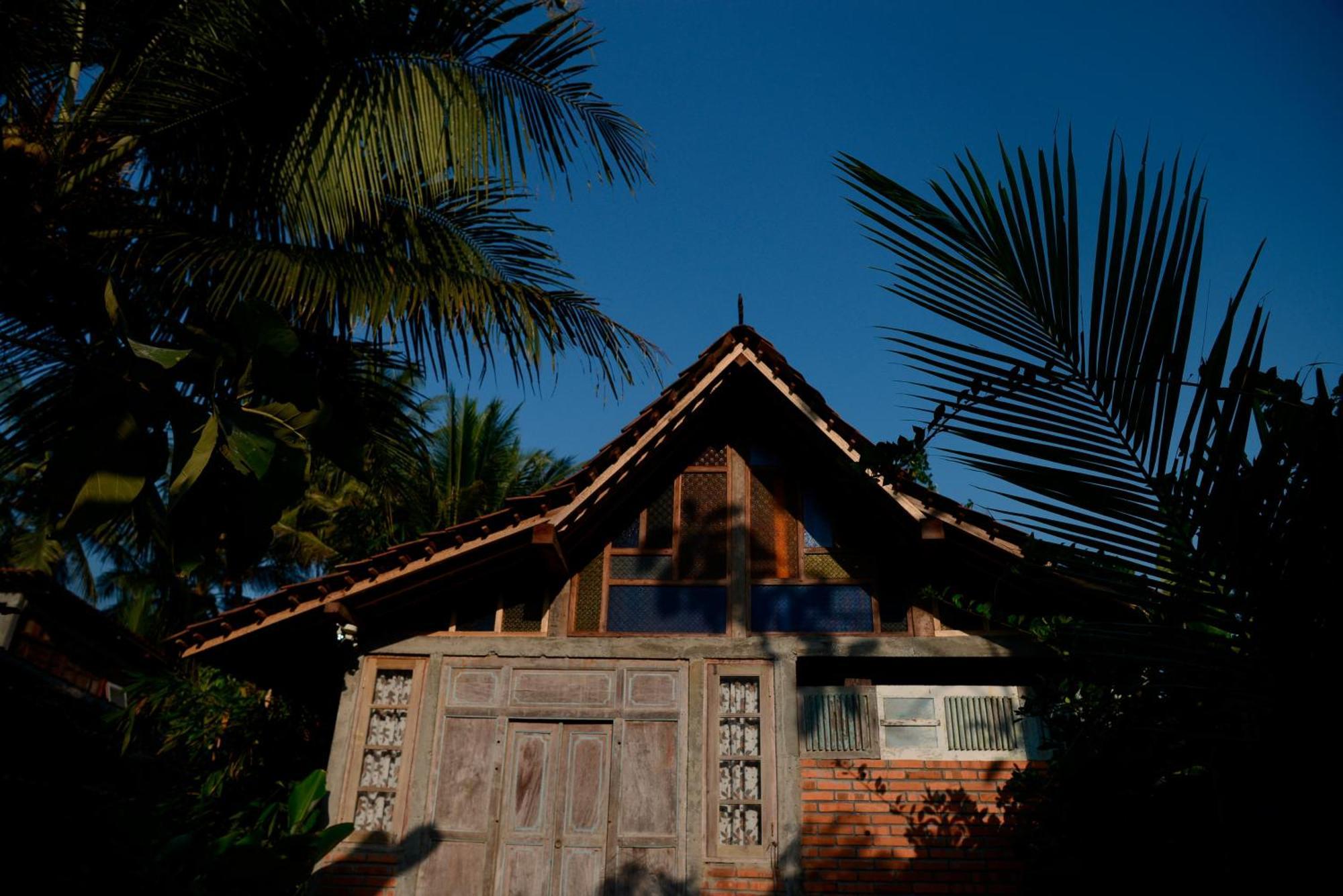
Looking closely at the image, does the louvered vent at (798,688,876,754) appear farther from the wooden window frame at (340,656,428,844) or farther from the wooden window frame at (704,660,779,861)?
the wooden window frame at (340,656,428,844)

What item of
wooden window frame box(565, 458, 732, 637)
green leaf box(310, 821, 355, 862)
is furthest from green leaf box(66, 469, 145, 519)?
wooden window frame box(565, 458, 732, 637)

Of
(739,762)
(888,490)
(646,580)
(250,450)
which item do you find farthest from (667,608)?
(250,450)

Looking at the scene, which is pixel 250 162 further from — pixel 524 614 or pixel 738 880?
pixel 738 880

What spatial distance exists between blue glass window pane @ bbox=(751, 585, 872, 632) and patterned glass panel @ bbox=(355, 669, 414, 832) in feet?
10.1

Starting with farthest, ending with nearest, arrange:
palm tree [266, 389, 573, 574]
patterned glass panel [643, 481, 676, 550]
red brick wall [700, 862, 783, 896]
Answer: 1. palm tree [266, 389, 573, 574]
2. patterned glass panel [643, 481, 676, 550]
3. red brick wall [700, 862, 783, 896]

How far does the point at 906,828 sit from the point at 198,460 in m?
6.50

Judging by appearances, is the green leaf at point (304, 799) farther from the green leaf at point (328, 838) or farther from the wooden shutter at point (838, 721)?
the wooden shutter at point (838, 721)

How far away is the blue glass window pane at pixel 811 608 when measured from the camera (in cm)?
824

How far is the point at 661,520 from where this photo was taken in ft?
29.0

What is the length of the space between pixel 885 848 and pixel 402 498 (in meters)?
5.00

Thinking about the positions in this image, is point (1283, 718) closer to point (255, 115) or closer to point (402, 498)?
point (255, 115)

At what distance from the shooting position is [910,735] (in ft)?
25.6

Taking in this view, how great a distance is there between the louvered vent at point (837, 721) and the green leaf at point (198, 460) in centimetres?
627

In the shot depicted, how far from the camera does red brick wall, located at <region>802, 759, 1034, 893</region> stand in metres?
7.27
